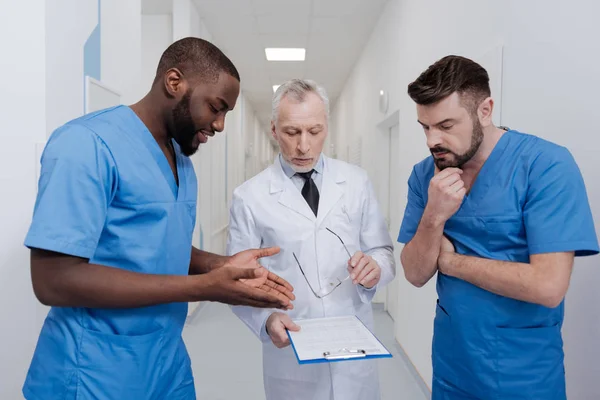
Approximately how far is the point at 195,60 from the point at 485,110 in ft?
2.18

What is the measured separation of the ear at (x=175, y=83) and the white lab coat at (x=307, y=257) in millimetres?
477

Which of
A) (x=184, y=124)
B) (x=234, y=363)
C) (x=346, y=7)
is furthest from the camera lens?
(x=346, y=7)

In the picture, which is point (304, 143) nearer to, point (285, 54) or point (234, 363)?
point (234, 363)

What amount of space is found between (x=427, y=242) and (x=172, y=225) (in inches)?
23.1

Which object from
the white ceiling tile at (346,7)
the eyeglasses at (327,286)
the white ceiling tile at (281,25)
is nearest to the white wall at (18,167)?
the eyeglasses at (327,286)

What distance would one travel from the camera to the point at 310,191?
1.45m

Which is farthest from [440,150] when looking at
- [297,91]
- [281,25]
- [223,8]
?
[281,25]

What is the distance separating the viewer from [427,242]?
1118mm

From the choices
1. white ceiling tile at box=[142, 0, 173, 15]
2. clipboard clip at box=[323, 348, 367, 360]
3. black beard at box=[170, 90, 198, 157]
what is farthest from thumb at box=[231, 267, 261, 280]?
white ceiling tile at box=[142, 0, 173, 15]

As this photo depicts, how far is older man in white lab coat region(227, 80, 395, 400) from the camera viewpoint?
132 centimetres

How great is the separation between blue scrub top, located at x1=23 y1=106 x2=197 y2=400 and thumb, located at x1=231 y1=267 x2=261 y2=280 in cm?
18

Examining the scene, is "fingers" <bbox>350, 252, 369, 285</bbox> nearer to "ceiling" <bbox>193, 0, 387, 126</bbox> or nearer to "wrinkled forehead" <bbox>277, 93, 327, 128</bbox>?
"wrinkled forehead" <bbox>277, 93, 327, 128</bbox>

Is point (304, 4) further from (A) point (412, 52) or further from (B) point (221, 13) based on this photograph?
(A) point (412, 52)

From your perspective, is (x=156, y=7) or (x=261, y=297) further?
(x=156, y=7)
